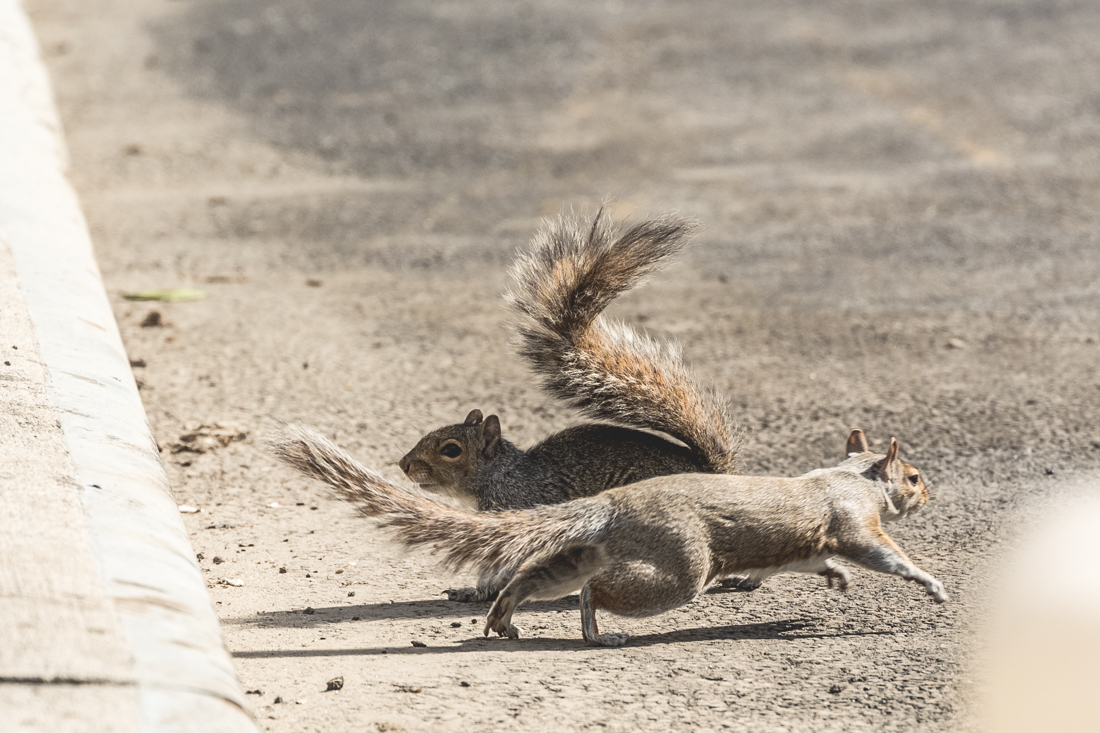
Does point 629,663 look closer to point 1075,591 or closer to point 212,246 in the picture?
point 1075,591

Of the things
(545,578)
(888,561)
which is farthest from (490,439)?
(888,561)

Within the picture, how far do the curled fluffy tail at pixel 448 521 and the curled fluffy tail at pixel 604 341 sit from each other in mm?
632

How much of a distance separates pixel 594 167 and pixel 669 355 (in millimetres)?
4064

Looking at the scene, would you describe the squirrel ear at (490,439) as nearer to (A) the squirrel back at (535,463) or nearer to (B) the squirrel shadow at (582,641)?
(A) the squirrel back at (535,463)

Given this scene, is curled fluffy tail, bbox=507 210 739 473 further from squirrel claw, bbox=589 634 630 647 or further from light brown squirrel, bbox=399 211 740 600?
squirrel claw, bbox=589 634 630 647

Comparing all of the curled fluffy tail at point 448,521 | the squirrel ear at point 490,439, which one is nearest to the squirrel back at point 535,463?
the squirrel ear at point 490,439

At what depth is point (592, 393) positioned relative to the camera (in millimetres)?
3506

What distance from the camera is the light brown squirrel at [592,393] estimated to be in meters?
3.48

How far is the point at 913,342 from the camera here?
17.1 ft

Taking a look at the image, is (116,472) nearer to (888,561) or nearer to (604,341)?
(604,341)

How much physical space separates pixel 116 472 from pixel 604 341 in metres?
1.44

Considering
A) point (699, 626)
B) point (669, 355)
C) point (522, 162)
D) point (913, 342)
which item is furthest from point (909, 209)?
point (699, 626)

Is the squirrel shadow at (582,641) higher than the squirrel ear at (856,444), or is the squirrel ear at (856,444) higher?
the squirrel ear at (856,444)

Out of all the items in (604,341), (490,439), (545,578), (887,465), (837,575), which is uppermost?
(604,341)
